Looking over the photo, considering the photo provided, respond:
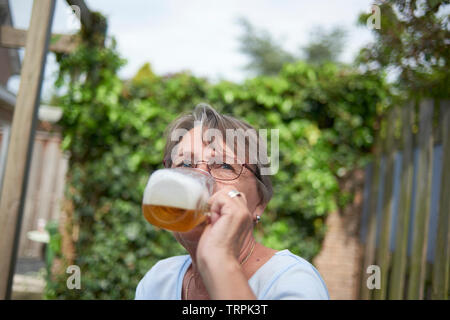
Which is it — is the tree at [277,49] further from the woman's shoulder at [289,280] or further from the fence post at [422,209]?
the woman's shoulder at [289,280]

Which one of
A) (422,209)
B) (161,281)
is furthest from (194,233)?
(422,209)

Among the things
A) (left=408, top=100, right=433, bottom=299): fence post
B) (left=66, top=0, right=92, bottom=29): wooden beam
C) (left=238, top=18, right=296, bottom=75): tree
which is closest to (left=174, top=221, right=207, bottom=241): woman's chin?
(left=408, top=100, right=433, bottom=299): fence post

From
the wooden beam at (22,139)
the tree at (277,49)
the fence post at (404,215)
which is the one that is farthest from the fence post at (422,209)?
the tree at (277,49)

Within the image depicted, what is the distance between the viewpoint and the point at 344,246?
448cm

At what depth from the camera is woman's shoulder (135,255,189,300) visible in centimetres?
124

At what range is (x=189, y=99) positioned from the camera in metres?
4.54

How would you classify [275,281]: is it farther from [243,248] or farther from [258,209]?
[258,209]

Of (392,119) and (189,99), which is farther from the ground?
(189,99)

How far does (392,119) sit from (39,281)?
5.13m

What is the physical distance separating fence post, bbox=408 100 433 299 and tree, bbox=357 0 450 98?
11.4 inches

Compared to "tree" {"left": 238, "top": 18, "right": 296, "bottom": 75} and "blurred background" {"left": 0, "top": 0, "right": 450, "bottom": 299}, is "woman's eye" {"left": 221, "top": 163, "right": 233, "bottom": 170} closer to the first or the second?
"blurred background" {"left": 0, "top": 0, "right": 450, "bottom": 299}

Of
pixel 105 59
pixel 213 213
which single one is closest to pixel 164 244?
pixel 105 59

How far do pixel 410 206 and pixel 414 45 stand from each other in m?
1.42
